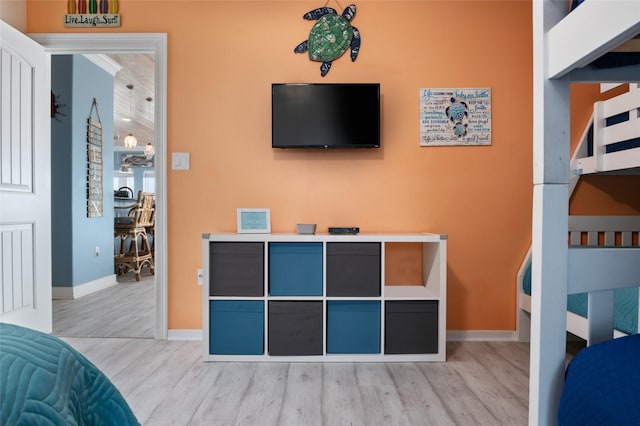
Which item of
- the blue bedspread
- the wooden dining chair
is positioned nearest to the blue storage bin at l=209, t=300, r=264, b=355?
the blue bedspread

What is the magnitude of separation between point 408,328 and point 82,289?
340 centimetres

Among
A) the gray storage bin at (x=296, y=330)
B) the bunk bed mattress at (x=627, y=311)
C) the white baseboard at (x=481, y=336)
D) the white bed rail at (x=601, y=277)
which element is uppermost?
the white bed rail at (x=601, y=277)

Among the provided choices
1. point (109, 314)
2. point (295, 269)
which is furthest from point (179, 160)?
point (109, 314)

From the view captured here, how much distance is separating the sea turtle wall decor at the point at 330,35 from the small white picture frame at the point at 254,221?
1.05 m

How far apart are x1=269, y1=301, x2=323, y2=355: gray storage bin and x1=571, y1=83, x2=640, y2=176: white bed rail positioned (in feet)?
5.86

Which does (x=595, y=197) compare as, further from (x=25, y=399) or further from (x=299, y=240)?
(x=25, y=399)

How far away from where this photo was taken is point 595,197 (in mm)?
2551

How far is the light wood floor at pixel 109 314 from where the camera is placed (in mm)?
2623

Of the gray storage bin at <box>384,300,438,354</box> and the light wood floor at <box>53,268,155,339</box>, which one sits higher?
the gray storage bin at <box>384,300,438,354</box>

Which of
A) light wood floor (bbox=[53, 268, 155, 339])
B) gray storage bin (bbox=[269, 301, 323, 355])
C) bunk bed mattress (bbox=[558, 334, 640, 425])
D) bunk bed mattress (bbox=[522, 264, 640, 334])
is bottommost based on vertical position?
light wood floor (bbox=[53, 268, 155, 339])

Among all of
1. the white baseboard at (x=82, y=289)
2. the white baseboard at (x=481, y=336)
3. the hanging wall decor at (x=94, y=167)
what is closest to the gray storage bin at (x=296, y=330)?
the white baseboard at (x=481, y=336)

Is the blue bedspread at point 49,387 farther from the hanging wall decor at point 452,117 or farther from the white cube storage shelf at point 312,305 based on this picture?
the hanging wall decor at point 452,117

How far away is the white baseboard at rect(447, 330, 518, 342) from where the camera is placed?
2488mm

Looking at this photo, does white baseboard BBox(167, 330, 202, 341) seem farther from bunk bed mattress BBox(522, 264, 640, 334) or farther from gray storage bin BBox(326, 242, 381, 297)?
bunk bed mattress BBox(522, 264, 640, 334)
